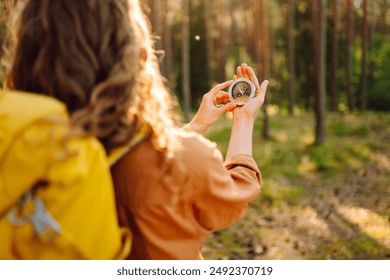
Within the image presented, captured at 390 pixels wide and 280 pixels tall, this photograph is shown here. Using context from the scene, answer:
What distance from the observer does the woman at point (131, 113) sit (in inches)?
54.7

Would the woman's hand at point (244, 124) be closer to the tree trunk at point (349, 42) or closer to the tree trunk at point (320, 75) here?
the tree trunk at point (320, 75)

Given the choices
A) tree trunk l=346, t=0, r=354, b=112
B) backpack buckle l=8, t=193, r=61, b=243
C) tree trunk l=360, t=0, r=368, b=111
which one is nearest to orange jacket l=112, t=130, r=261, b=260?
backpack buckle l=8, t=193, r=61, b=243

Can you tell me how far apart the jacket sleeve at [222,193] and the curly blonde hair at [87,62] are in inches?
6.8

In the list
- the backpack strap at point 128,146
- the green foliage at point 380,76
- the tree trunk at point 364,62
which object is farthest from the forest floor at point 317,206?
the green foliage at point 380,76

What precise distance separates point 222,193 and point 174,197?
16 cm

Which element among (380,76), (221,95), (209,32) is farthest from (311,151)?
(209,32)

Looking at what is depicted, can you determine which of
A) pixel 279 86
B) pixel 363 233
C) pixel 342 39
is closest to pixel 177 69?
pixel 279 86

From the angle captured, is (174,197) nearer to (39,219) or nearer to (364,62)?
(39,219)

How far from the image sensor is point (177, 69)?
89.7 feet

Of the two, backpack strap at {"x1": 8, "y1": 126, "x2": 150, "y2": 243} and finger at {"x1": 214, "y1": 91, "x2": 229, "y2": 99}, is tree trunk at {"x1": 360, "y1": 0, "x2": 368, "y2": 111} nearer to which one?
finger at {"x1": 214, "y1": 91, "x2": 229, "y2": 99}

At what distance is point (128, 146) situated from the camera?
1.45 m

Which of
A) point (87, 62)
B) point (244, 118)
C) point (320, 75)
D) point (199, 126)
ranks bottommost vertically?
point (320, 75)

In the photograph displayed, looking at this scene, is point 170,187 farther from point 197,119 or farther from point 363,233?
point 363,233
